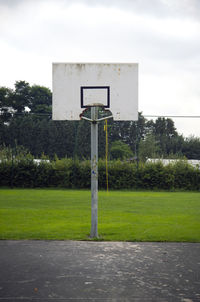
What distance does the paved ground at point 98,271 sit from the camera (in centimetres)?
275

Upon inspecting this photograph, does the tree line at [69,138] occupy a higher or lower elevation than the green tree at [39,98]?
lower

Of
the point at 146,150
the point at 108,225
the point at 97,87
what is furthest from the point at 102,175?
the point at 97,87

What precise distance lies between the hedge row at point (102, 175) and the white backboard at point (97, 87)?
10.5 m

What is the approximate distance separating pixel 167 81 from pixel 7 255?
60.9 ft

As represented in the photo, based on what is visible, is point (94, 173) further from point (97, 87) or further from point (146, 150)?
point (146, 150)

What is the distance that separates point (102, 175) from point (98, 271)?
12.7 meters

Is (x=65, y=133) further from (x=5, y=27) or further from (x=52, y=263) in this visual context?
(x=52, y=263)

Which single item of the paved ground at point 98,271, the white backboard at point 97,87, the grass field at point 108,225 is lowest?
the grass field at point 108,225

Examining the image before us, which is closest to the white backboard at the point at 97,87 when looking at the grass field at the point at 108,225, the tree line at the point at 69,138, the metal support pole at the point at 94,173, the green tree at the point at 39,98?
the metal support pole at the point at 94,173

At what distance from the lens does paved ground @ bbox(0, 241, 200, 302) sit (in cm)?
275

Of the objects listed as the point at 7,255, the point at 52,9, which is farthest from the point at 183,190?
the point at 7,255

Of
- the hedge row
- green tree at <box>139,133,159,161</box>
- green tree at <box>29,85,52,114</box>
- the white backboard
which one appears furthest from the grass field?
green tree at <box>29,85,52,114</box>

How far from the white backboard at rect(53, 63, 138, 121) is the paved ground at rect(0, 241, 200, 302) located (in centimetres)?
232

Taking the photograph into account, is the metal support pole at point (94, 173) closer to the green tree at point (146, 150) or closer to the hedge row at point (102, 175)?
the hedge row at point (102, 175)
